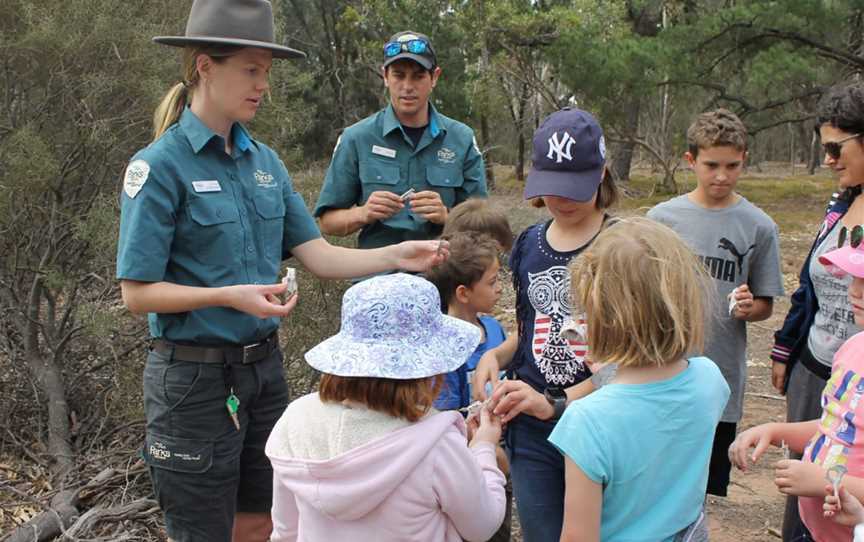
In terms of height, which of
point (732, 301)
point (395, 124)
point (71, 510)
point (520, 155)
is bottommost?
point (71, 510)

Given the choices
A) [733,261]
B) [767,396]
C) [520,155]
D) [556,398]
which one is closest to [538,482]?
[556,398]

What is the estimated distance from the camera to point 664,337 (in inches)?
81.7

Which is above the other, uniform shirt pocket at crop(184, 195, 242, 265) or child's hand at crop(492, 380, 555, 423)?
uniform shirt pocket at crop(184, 195, 242, 265)

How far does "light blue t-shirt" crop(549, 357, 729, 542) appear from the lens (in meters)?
2.02

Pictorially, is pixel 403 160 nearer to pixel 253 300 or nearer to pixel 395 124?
pixel 395 124

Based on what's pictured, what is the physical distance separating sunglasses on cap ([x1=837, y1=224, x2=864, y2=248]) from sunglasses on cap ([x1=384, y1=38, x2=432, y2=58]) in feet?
6.10

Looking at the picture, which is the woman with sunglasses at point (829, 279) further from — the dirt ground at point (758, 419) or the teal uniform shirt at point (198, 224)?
the teal uniform shirt at point (198, 224)

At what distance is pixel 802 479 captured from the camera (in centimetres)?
229

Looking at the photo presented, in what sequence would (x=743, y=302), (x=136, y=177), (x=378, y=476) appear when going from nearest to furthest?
(x=378, y=476)
(x=136, y=177)
(x=743, y=302)

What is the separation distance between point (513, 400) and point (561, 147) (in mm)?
819

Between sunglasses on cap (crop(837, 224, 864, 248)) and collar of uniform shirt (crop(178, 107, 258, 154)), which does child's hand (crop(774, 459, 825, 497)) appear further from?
collar of uniform shirt (crop(178, 107, 258, 154))

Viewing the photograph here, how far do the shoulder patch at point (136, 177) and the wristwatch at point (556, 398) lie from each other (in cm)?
141

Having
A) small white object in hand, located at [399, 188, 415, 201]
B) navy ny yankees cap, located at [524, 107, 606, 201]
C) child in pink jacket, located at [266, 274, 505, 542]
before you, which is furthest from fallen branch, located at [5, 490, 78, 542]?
navy ny yankees cap, located at [524, 107, 606, 201]

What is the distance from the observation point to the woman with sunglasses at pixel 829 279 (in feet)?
10.2
